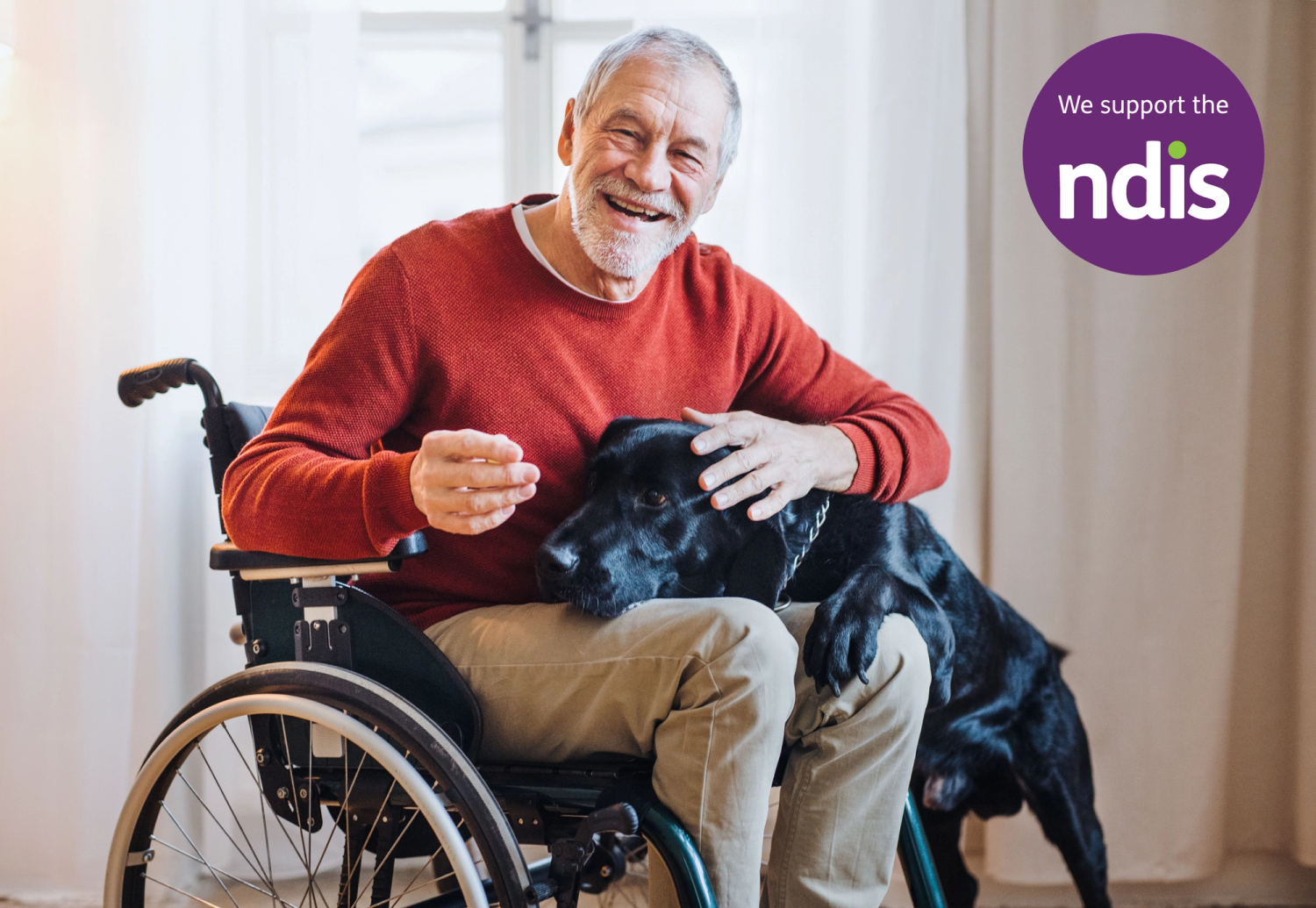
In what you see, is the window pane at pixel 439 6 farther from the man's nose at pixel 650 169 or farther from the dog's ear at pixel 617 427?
the dog's ear at pixel 617 427

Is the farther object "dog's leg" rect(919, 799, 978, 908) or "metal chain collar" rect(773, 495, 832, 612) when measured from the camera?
"dog's leg" rect(919, 799, 978, 908)

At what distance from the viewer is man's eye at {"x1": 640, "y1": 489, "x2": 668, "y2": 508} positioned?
42.5 inches

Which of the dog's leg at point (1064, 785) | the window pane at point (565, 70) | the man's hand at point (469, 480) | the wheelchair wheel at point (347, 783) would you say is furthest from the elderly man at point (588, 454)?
the window pane at point (565, 70)

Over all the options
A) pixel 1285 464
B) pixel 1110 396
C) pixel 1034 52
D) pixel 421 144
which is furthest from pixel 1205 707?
pixel 421 144

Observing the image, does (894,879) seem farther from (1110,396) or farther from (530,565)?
(530,565)

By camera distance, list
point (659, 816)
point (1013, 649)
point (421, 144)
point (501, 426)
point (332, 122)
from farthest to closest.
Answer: point (421, 144)
point (332, 122)
point (1013, 649)
point (501, 426)
point (659, 816)

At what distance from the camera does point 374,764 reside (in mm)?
1022

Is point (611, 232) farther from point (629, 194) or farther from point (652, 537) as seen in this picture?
point (652, 537)

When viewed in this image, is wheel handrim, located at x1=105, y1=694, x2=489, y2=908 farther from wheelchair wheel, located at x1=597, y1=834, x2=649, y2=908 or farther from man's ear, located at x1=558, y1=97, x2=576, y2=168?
man's ear, located at x1=558, y1=97, x2=576, y2=168

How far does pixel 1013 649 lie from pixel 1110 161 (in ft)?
3.43

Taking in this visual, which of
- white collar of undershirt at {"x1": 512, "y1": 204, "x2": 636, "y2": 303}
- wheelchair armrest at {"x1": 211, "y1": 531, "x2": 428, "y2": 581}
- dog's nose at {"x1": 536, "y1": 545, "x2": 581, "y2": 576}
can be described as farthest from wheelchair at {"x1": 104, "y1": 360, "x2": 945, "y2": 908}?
white collar of undershirt at {"x1": 512, "y1": 204, "x2": 636, "y2": 303}

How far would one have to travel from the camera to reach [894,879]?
194 centimetres

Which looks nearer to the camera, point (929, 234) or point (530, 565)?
point (530, 565)

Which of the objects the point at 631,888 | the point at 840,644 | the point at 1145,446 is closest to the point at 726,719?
the point at 840,644
